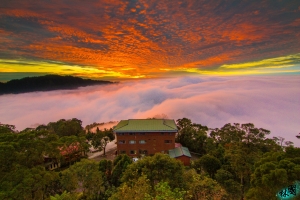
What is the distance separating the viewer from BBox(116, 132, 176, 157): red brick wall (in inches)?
1257

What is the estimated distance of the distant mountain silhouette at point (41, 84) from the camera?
8069 cm

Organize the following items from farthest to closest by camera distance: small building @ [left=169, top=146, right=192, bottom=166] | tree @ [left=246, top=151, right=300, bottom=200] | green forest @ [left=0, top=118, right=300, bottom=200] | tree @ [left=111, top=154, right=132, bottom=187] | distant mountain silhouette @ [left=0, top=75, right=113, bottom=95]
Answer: distant mountain silhouette @ [left=0, top=75, right=113, bottom=95] → small building @ [left=169, top=146, right=192, bottom=166] → tree @ [left=111, top=154, right=132, bottom=187] → green forest @ [left=0, top=118, right=300, bottom=200] → tree @ [left=246, top=151, right=300, bottom=200]

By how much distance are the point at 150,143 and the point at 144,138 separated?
1397 mm

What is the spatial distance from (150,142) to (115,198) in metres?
21.0

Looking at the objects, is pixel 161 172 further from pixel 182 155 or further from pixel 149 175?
pixel 182 155

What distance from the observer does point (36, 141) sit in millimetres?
15672

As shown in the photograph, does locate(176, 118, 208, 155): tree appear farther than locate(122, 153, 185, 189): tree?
Yes

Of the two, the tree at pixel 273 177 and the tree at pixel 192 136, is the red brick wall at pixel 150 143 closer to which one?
the tree at pixel 192 136

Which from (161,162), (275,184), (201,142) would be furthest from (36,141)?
(201,142)

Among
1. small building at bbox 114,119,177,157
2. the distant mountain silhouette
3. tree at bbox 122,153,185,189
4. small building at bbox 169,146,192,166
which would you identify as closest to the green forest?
Answer: tree at bbox 122,153,185,189

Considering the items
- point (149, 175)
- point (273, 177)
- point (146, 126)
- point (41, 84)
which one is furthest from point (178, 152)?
point (41, 84)

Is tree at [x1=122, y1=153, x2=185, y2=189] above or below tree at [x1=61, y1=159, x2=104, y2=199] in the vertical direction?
above

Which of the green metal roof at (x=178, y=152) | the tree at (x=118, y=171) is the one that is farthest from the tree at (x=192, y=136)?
the tree at (x=118, y=171)

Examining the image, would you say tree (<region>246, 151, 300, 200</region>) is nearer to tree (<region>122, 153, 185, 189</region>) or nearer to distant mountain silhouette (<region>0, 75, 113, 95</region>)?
tree (<region>122, 153, 185, 189</region>)
